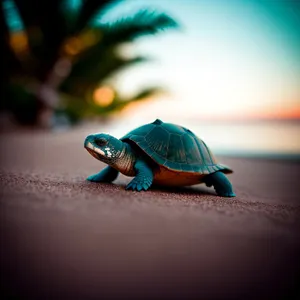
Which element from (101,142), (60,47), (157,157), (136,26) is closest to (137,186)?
(157,157)

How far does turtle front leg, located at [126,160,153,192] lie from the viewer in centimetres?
192

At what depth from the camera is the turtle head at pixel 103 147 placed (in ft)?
6.36

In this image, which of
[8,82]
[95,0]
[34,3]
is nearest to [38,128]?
[8,82]

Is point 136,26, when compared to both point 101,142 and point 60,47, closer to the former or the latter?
point 60,47

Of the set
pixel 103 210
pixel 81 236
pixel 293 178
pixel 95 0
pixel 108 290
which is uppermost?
pixel 95 0

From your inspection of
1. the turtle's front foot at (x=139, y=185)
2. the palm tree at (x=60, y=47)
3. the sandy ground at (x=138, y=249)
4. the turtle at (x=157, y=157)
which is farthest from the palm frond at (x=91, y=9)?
the sandy ground at (x=138, y=249)

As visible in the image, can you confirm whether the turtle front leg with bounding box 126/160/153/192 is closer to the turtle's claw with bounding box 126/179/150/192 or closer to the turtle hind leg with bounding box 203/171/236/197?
the turtle's claw with bounding box 126/179/150/192

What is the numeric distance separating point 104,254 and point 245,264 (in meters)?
0.52

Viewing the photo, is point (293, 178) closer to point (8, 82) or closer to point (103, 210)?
point (103, 210)

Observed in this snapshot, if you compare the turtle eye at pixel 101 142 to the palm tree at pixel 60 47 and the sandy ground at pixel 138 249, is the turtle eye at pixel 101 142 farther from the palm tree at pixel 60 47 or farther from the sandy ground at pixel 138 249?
the palm tree at pixel 60 47

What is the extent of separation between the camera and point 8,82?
322 inches

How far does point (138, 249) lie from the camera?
104cm

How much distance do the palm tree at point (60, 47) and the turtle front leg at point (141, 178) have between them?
16.1 ft

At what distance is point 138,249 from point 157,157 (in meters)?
1.08
